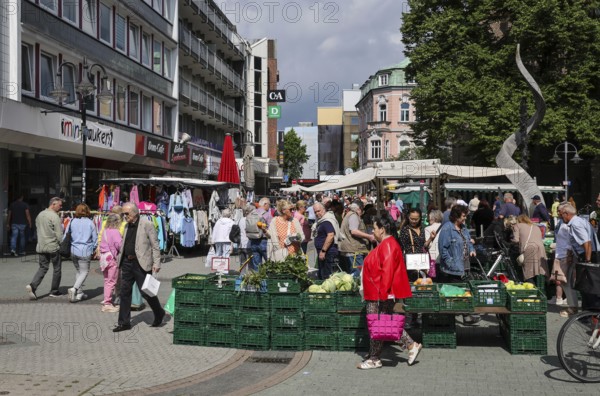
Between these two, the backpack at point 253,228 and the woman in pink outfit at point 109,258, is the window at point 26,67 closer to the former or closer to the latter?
the backpack at point 253,228

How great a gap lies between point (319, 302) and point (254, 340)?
969mm

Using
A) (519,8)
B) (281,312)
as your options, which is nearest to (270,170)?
(519,8)

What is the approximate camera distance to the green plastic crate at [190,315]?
8.62 metres

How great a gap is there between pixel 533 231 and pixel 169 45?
27.9m

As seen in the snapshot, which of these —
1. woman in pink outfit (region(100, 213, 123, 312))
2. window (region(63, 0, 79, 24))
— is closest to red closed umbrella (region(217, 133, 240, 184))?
window (region(63, 0, 79, 24))

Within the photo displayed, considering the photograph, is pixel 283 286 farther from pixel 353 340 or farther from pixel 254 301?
pixel 353 340

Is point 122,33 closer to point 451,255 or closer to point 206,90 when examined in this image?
point 206,90

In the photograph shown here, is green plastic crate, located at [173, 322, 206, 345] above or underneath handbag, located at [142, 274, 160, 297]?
underneath

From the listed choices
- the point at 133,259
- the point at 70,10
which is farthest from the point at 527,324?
the point at 70,10

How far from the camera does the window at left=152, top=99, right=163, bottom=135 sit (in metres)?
33.4

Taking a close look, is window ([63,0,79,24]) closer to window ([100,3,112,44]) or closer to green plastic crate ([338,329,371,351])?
window ([100,3,112,44])

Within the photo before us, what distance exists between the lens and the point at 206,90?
47094mm

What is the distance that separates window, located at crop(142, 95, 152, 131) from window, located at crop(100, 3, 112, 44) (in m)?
5.18

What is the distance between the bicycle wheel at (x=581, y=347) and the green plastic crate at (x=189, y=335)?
4.35 metres
